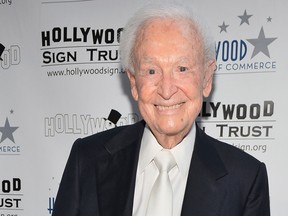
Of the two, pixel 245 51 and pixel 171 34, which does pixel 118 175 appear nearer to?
pixel 171 34

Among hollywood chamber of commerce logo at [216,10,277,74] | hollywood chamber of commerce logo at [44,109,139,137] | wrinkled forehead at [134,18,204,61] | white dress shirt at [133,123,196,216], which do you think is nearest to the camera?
wrinkled forehead at [134,18,204,61]

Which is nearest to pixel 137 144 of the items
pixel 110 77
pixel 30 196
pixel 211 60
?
pixel 211 60

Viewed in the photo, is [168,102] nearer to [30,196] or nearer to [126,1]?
[126,1]

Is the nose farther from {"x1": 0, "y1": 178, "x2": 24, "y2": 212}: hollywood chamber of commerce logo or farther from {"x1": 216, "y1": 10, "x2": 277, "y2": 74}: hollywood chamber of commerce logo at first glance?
{"x1": 0, "y1": 178, "x2": 24, "y2": 212}: hollywood chamber of commerce logo

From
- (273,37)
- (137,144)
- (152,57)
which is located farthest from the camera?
(273,37)

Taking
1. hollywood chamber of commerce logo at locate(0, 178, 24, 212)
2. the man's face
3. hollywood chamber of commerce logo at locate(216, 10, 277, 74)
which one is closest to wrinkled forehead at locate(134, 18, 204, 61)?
the man's face

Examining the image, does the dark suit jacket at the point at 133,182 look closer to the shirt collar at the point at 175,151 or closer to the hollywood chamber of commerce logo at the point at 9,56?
the shirt collar at the point at 175,151

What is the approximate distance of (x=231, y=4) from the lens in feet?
4.37

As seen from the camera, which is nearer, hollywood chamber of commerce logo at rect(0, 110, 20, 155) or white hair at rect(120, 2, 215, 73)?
white hair at rect(120, 2, 215, 73)

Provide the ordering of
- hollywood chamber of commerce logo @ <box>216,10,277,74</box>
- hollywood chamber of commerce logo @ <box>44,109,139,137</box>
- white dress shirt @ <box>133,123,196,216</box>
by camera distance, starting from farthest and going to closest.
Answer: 1. hollywood chamber of commerce logo @ <box>44,109,139,137</box>
2. hollywood chamber of commerce logo @ <box>216,10,277,74</box>
3. white dress shirt @ <box>133,123,196,216</box>

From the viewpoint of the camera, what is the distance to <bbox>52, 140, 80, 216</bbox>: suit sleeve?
831 mm

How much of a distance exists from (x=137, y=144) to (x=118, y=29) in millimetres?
706

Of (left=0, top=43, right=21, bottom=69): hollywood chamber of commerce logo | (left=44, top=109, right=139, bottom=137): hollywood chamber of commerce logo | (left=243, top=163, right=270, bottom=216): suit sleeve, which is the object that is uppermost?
(left=0, top=43, right=21, bottom=69): hollywood chamber of commerce logo

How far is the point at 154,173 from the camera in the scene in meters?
0.84
